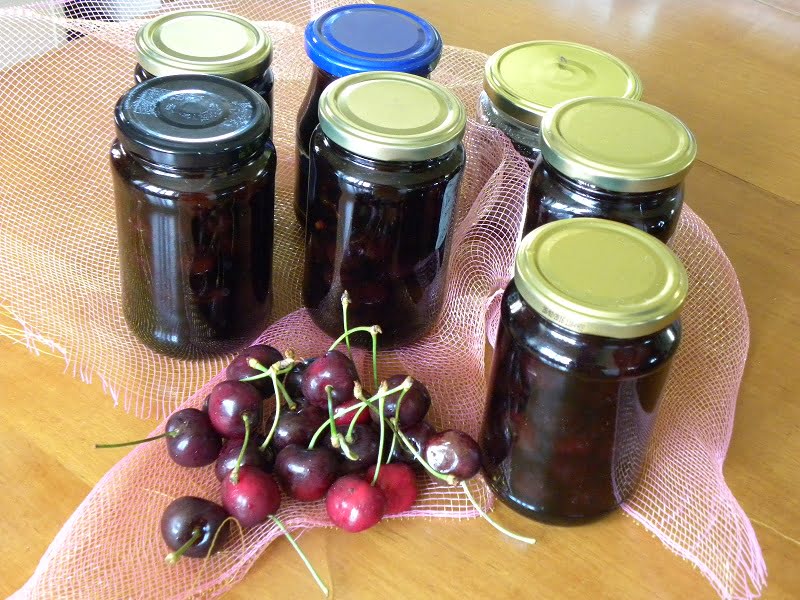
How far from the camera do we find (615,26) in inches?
43.4

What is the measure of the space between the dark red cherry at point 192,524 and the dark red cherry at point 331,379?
10 centimetres

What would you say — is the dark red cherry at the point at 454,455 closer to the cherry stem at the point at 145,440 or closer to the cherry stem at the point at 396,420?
the cherry stem at the point at 396,420

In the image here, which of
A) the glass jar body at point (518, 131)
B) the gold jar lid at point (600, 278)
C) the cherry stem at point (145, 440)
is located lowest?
the cherry stem at point (145, 440)

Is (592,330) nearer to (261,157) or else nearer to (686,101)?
(261,157)

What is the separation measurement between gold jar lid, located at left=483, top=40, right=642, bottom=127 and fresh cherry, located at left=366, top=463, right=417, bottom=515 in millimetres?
296

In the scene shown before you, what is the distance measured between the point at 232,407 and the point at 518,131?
1.06ft

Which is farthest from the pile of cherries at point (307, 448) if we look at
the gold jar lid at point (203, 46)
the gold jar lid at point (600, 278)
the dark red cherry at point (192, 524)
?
the gold jar lid at point (203, 46)

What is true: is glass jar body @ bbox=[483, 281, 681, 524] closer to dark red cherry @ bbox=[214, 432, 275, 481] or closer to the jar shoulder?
the jar shoulder

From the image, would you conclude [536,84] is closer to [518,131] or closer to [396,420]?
[518,131]

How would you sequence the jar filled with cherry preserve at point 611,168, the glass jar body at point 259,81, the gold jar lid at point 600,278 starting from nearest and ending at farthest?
the gold jar lid at point 600,278 < the jar filled with cherry preserve at point 611,168 < the glass jar body at point 259,81

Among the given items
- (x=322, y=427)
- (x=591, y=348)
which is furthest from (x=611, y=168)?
(x=322, y=427)

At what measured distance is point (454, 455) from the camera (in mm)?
554

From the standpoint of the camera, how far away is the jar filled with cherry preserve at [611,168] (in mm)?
577

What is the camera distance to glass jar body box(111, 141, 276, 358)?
57cm
